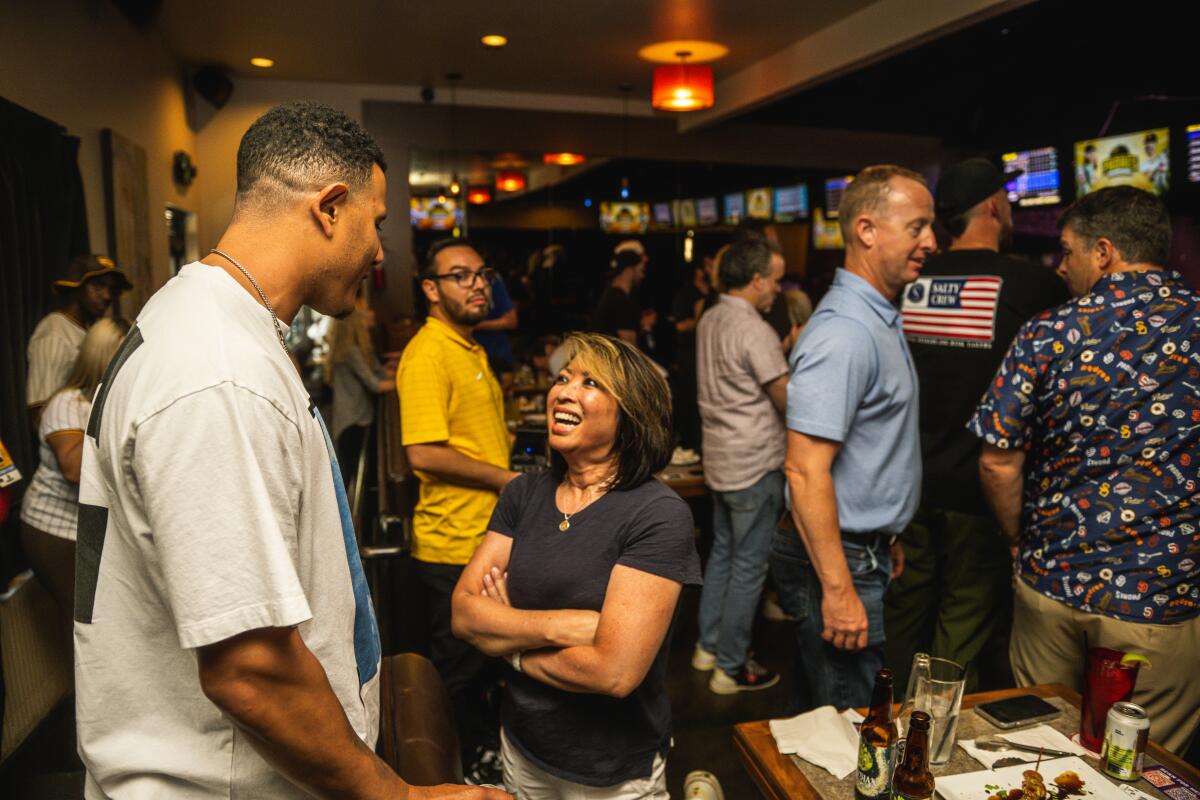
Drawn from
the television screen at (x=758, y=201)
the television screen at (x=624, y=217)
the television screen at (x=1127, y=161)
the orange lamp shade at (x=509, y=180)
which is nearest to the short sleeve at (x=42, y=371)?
the orange lamp shade at (x=509, y=180)

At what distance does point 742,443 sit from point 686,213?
580cm

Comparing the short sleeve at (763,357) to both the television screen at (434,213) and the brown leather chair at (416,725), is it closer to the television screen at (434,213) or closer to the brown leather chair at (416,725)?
the brown leather chair at (416,725)

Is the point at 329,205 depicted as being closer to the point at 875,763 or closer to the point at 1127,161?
the point at 875,763

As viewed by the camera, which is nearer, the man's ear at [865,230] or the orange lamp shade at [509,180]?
the man's ear at [865,230]

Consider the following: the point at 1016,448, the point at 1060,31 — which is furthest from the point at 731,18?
the point at 1016,448

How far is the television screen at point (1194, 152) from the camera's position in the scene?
16.3 feet

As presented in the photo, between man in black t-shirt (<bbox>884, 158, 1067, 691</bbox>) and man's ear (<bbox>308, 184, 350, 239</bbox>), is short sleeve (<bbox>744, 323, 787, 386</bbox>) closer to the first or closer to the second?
man in black t-shirt (<bbox>884, 158, 1067, 691</bbox>)

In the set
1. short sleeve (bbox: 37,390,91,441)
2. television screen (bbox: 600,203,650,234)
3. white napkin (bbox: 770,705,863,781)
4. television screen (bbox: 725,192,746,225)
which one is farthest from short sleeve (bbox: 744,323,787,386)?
television screen (bbox: 725,192,746,225)

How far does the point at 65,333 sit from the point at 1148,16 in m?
6.89

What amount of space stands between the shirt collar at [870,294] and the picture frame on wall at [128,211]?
143 inches

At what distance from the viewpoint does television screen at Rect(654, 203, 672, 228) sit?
8.73 metres

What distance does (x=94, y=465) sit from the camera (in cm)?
104

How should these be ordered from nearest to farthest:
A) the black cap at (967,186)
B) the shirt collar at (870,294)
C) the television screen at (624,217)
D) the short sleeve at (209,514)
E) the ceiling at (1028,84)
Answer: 1. the short sleeve at (209,514)
2. the shirt collar at (870,294)
3. the black cap at (967,186)
4. the ceiling at (1028,84)
5. the television screen at (624,217)

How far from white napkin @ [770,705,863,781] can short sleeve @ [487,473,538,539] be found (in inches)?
27.4
